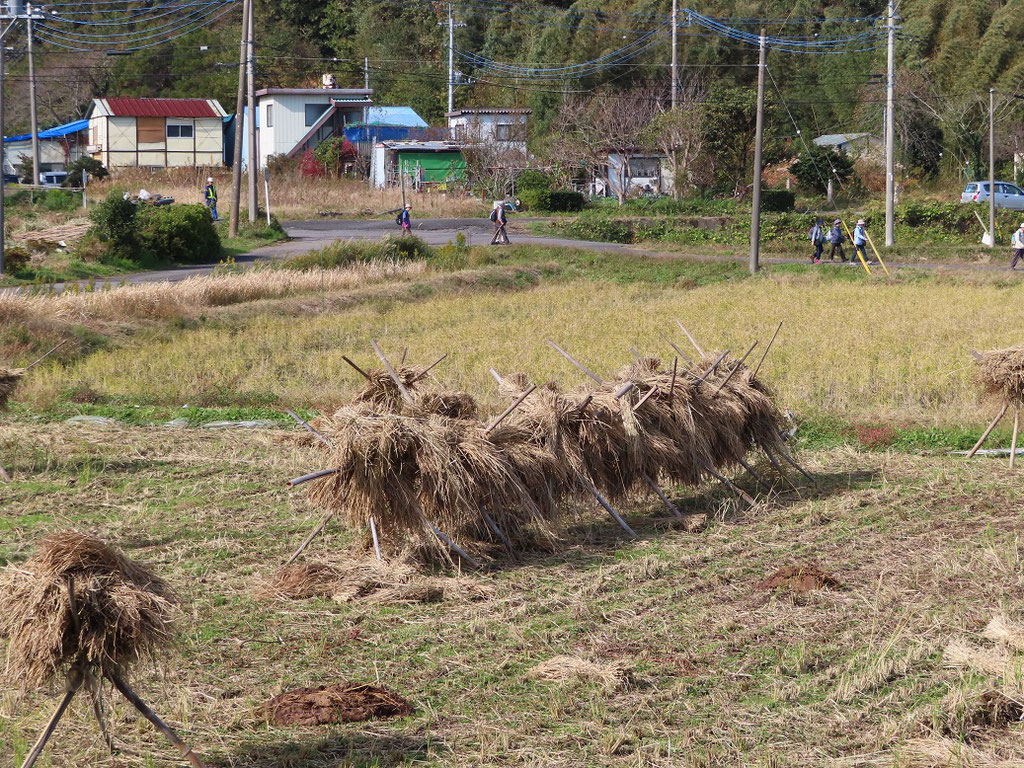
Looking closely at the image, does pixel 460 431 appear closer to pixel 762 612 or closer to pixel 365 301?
pixel 762 612

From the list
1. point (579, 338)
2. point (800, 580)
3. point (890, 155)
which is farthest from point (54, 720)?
point (890, 155)

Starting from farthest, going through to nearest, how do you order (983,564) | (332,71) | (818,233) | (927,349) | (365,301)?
(332,71) < (818,233) < (365,301) < (927,349) < (983,564)

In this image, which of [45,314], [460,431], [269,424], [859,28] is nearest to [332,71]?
[859,28]

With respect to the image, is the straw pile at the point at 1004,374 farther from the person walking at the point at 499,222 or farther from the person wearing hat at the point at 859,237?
the person walking at the point at 499,222

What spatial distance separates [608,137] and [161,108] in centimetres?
2044

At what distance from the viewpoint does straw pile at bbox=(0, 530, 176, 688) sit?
489 centimetres

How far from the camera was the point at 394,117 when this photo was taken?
55.2 meters

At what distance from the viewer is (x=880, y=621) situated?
Answer: 24.4 feet

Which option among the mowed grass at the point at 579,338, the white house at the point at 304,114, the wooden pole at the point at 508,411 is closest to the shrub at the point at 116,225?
the mowed grass at the point at 579,338

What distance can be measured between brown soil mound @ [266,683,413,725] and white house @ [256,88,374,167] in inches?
1938

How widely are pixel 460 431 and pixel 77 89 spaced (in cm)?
6246

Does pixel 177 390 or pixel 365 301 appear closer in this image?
pixel 177 390

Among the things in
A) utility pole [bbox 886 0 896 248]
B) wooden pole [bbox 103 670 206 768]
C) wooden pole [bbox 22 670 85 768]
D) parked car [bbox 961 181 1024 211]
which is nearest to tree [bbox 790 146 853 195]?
parked car [bbox 961 181 1024 211]

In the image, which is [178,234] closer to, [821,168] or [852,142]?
[821,168]
